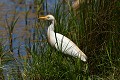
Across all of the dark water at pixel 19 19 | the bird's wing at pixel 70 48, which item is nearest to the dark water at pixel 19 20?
the dark water at pixel 19 19

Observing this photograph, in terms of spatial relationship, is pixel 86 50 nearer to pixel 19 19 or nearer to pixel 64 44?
pixel 64 44

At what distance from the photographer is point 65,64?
4.74m

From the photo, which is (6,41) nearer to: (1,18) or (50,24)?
(50,24)

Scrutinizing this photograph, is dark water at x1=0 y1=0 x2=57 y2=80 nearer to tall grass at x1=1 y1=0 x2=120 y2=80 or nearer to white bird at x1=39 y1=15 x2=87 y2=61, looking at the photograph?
white bird at x1=39 y1=15 x2=87 y2=61

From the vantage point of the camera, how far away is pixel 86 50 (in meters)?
5.28

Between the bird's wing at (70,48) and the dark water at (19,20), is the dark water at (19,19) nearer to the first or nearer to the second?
the dark water at (19,20)

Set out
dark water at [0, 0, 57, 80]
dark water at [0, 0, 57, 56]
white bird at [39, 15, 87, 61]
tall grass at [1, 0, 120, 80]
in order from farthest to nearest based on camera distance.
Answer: dark water at [0, 0, 57, 56] < dark water at [0, 0, 57, 80] < white bird at [39, 15, 87, 61] < tall grass at [1, 0, 120, 80]

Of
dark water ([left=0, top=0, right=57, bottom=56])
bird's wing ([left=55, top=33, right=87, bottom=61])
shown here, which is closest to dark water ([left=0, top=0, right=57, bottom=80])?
dark water ([left=0, top=0, right=57, bottom=56])

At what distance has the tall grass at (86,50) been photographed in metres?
4.75

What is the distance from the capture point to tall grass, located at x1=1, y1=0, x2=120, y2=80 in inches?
187

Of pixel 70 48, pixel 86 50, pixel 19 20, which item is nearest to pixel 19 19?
pixel 19 20

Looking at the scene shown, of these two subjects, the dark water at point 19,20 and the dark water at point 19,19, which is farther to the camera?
the dark water at point 19,19

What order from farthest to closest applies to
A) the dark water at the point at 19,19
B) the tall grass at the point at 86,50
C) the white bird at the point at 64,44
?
the dark water at the point at 19,19 < the white bird at the point at 64,44 < the tall grass at the point at 86,50

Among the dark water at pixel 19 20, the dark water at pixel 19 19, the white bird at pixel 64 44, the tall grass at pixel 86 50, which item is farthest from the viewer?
the dark water at pixel 19 19
